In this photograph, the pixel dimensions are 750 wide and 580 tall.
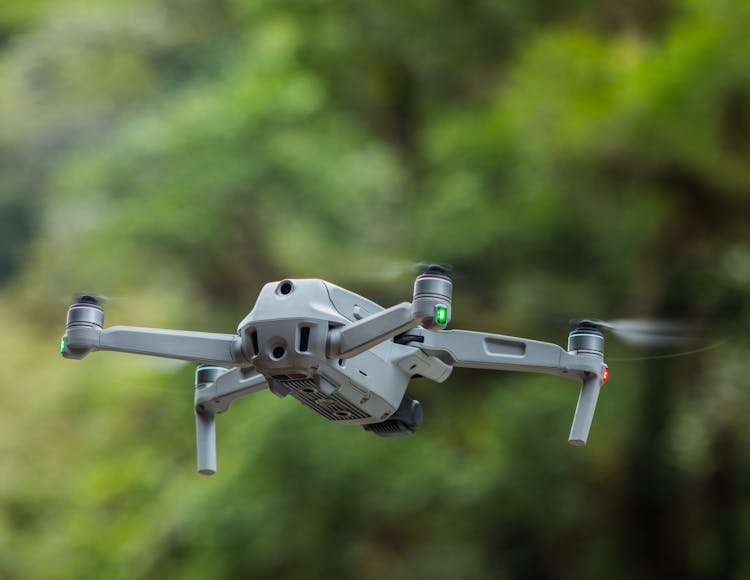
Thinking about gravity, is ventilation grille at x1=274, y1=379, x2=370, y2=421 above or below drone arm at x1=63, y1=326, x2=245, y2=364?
below

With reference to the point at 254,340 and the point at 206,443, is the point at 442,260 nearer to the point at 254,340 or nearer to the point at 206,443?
the point at 206,443

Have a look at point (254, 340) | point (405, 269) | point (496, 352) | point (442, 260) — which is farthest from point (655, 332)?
point (442, 260)

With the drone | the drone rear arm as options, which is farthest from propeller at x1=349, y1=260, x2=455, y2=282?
Result: the drone rear arm

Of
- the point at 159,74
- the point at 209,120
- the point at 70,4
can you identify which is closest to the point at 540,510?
the point at 209,120

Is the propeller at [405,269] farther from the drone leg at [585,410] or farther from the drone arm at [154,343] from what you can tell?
the drone leg at [585,410]

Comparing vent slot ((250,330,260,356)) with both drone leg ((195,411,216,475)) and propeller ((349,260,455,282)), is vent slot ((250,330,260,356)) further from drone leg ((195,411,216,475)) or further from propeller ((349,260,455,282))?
drone leg ((195,411,216,475))

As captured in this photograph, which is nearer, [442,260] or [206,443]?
[206,443]

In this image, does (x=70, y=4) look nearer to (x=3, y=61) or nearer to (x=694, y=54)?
(x=3, y=61)
